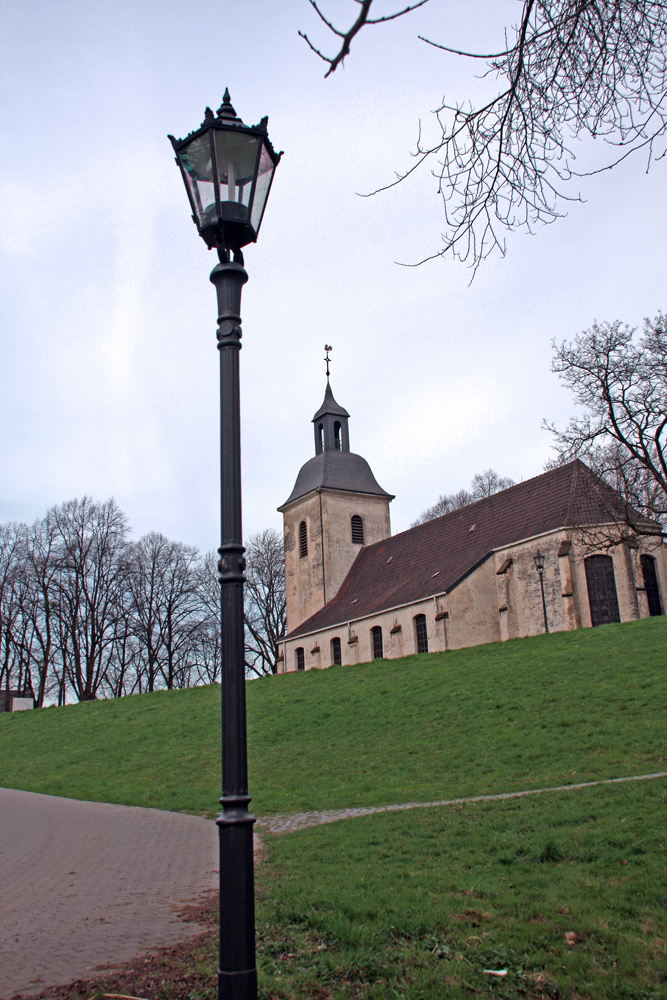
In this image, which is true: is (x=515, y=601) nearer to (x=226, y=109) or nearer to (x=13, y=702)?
(x=13, y=702)

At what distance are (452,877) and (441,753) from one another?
8988mm

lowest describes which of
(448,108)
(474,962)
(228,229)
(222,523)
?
(474,962)

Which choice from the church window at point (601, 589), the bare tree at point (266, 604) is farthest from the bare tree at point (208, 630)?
the church window at point (601, 589)

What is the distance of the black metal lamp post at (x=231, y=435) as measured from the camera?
11.0 ft

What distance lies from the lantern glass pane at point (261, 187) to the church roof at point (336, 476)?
134 feet

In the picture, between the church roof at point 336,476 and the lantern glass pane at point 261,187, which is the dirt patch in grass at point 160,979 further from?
the church roof at point 336,476

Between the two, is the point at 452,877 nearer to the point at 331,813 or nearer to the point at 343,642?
the point at 331,813

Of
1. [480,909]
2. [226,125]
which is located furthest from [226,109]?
[480,909]

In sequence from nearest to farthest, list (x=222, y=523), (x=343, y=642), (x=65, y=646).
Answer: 1. (x=222, y=523)
2. (x=343, y=642)
3. (x=65, y=646)


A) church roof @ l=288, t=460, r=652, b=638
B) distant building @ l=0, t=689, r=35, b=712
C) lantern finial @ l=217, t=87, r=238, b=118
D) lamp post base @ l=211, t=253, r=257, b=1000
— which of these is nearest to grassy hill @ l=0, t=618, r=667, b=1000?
lamp post base @ l=211, t=253, r=257, b=1000

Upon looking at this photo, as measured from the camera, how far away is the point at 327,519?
150 ft

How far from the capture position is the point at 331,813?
11102 mm

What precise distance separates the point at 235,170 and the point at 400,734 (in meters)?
15.0

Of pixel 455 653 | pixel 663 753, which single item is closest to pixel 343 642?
pixel 455 653
